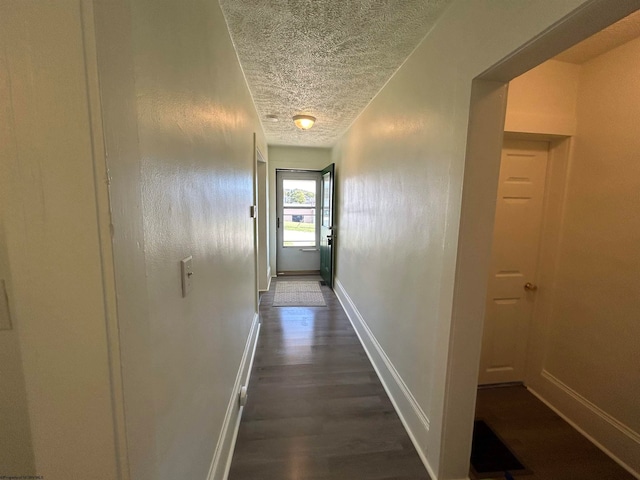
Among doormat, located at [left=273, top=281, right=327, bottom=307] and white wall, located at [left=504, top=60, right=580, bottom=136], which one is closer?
white wall, located at [left=504, top=60, right=580, bottom=136]

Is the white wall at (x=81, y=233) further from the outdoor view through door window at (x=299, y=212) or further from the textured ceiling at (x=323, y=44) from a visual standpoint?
the outdoor view through door window at (x=299, y=212)

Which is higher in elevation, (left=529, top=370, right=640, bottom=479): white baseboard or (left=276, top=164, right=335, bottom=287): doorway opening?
(left=276, top=164, right=335, bottom=287): doorway opening

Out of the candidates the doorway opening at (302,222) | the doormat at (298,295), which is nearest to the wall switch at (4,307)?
the doormat at (298,295)

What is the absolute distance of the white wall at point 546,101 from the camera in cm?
179

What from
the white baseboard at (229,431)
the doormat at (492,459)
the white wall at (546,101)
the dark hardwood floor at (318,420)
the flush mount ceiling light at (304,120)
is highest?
the flush mount ceiling light at (304,120)

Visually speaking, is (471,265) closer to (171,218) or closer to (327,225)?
(171,218)

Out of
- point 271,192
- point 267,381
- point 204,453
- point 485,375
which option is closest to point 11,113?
point 204,453

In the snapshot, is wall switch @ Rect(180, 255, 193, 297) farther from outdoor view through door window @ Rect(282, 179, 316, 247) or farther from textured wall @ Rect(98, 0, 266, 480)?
outdoor view through door window @ Rect(282, 179, 316, 247)

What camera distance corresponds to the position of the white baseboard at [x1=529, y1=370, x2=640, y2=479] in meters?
1.48

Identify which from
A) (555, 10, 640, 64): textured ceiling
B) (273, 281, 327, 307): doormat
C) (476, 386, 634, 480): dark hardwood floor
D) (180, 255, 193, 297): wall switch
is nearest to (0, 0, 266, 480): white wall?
(180, 255, 193, 297): wall switch

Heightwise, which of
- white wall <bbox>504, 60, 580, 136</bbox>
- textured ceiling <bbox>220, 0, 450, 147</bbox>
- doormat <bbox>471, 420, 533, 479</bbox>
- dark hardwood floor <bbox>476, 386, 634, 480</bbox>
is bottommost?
doormat <bbox>471, 420, 533, 479</bbox>

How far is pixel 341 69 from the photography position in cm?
193

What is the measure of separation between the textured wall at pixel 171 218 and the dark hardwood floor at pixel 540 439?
1.85 meters

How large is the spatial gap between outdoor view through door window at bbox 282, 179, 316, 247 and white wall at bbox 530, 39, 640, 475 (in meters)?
3.77
